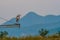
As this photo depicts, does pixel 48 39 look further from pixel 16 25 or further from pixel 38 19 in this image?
pixel 16 25

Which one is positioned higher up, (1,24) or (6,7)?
(6,7)

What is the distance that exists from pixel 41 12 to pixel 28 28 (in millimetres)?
221

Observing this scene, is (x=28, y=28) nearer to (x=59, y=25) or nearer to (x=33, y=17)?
(x=33, y=17)

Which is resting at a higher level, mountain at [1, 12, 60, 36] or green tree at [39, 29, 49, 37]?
mountain at [1, 12, 60, 36]

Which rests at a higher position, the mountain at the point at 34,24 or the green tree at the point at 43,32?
the mountain at the point at 34,24

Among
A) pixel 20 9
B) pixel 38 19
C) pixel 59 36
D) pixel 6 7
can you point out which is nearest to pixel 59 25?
pixel 59 36

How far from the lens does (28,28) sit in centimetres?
140

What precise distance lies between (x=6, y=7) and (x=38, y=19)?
0.37 m

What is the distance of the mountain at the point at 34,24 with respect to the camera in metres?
1.39

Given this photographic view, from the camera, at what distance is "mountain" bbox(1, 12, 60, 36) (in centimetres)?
139

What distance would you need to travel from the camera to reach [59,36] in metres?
1.39

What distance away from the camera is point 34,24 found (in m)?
1.41

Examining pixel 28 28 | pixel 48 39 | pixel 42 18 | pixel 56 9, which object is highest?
pixel 56 9

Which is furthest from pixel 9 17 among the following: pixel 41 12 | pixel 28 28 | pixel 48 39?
pixel 48 39
